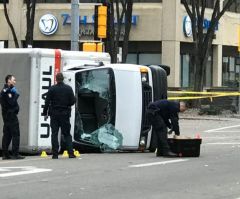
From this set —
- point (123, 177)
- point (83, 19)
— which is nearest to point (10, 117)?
point (123, 177)

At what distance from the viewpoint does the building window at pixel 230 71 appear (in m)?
49.0

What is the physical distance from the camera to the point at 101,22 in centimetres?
2006

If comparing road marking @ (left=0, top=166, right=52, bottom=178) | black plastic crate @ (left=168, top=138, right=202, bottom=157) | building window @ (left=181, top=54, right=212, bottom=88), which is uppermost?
building window @ (left=181, top=54, right=212, bottom=88)

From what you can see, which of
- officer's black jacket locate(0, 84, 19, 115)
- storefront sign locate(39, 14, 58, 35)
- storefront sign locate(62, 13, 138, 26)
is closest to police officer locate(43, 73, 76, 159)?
officer's black jacket locate(0, 84, 19, 115)

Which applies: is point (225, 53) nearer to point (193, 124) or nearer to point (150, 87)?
point (193, 124)

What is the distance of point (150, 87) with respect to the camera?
51.9ft

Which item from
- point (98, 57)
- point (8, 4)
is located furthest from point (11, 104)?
point (8, 4)

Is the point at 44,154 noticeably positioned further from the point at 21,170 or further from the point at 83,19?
the point at 83,19

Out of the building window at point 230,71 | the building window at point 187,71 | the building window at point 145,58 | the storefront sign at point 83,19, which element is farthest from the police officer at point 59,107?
the building window at point 230,71

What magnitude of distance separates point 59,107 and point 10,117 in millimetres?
1177

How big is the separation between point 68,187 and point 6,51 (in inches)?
225

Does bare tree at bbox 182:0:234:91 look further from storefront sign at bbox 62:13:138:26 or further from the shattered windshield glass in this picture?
the shattered windshield glass

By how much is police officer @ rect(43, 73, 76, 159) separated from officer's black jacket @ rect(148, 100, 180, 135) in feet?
6.96

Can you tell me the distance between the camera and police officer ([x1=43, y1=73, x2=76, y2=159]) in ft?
45.6
